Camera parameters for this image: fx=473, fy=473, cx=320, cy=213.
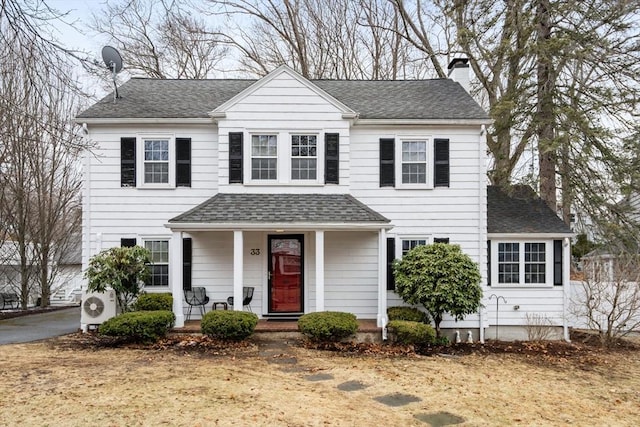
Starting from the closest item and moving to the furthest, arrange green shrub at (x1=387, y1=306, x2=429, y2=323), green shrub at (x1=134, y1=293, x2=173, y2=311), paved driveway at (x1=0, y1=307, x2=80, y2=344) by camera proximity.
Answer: green shrub at (x1=387, y1=306, x2=429, y2=323) < green shrub at (x1=134, y1=293, x2=173, y2=311) < paved driveway at (x1=0, y1=307, x2=80, y2=344)

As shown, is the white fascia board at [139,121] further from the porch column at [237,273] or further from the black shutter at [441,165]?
the black shutter at [441,165]

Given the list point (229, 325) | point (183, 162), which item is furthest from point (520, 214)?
point (183, 162)

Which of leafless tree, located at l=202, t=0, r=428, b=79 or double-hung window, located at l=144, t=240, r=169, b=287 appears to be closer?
double-hung window, located at l=144, t=240, r=169, b=287

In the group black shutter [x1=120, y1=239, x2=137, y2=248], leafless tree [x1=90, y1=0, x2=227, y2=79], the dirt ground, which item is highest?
leafless tree [x1=90, y1=0, x2=227, y2=79]

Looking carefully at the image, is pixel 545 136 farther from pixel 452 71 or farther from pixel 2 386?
pixel 2 386

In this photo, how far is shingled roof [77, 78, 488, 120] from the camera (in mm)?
12516

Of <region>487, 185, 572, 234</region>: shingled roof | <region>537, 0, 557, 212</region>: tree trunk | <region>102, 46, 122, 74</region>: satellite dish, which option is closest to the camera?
<region>487, 185, 572, 234</region>: shingled roof

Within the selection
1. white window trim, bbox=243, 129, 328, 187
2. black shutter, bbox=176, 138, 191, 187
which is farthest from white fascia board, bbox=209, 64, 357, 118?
black shutter, bbox=176, 138, 191, 187

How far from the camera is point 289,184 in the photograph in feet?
40.2

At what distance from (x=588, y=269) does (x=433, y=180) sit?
15.1 feet

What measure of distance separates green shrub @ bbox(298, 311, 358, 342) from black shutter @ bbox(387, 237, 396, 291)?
202cm

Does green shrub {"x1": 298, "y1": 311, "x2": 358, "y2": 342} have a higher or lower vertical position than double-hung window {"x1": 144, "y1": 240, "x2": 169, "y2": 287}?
lower

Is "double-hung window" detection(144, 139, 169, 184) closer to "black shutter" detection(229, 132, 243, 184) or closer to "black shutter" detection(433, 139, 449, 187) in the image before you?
"black shutter" detection(229, 132, 243, 184)

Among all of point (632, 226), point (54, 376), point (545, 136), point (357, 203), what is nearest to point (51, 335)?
point (54, 376)
